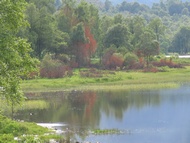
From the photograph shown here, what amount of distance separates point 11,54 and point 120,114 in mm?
28757

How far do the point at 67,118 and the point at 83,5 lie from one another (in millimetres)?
66436

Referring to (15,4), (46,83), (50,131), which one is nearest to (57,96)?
(46,83)

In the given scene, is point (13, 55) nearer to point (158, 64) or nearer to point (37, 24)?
point (37, 24)

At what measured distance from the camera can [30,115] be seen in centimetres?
4956

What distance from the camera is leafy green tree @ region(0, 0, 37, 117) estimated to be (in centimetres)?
2333

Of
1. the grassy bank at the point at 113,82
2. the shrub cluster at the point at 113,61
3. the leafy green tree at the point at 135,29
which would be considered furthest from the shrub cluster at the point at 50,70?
the leafy green tree at the point at 135,29

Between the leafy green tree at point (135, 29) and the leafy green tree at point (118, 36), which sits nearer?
the leafy green tree at point (118, 36)

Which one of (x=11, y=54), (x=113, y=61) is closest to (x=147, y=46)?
(x=113, y=61)

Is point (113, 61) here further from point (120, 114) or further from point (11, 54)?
point (11, 54)

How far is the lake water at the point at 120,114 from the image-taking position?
A: 3834 centimetres

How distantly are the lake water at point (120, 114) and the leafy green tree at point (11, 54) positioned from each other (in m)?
13.4

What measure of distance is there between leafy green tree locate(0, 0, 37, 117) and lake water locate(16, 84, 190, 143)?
13383 mm

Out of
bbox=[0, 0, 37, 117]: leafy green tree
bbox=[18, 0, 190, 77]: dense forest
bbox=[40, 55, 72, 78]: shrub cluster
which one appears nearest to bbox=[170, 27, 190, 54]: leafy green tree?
bbox=[18, 0, 190, 77]: dense forest

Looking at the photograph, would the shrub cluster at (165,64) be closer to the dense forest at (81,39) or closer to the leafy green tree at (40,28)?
the dense forest at (81,39)
